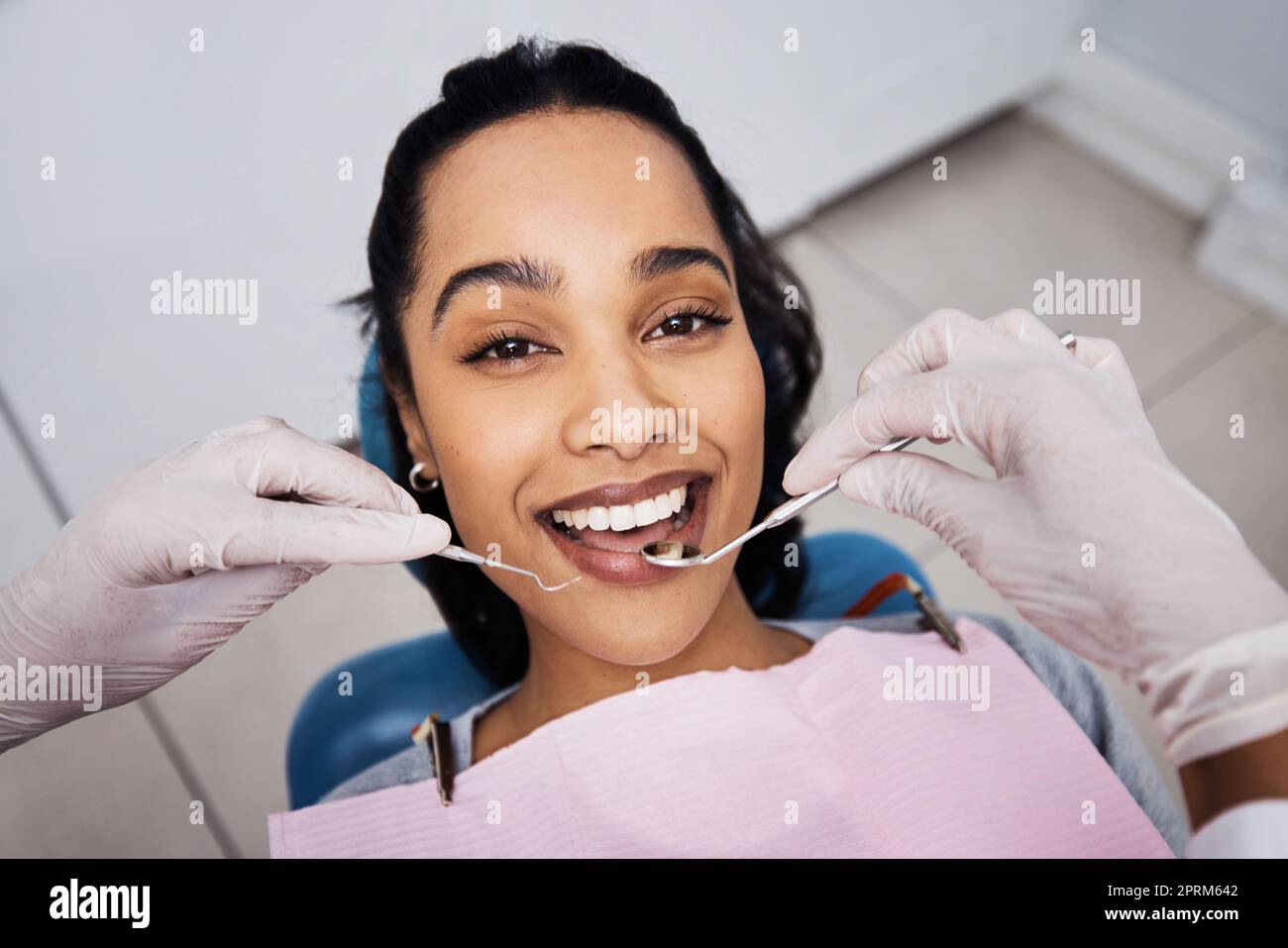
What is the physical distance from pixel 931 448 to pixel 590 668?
3.23 ft

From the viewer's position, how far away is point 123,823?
137 cm

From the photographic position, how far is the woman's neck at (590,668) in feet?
3.39

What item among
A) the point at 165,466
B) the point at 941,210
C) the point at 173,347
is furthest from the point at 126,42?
the point at 941,210

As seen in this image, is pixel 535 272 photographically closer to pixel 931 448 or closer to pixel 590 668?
pixel 590 668

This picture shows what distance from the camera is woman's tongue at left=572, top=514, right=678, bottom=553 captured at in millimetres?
947

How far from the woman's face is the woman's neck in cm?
8

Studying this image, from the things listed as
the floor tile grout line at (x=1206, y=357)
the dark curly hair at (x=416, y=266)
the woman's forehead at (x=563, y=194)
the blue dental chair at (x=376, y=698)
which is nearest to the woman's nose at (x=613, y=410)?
the woman's forehead at (x=563, y=194)

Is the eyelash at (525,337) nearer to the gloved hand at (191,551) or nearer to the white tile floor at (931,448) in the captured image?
the gloved hand at (191,551)

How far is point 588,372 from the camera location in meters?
0.88

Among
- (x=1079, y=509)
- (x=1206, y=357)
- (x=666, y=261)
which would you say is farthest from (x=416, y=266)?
(x=1206, y=357)

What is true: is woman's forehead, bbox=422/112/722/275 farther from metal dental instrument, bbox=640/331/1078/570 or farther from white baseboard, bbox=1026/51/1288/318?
white baseboard, bbox=1026/51/1288/318

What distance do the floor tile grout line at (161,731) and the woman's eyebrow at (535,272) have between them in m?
0.58

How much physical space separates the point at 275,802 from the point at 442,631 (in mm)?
489

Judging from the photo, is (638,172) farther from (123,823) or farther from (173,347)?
(123,823)
